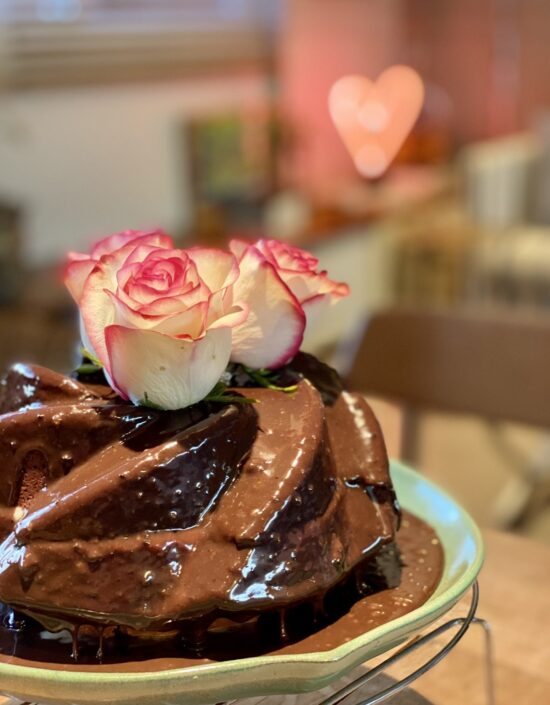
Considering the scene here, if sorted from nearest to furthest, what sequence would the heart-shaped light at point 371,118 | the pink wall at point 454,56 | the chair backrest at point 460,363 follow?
the chair backrest at point 460,363 → the heart-shaped light at point 371,118 → the pink wall at point 454,56

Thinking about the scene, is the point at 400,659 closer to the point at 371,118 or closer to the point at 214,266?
the point at 214,266

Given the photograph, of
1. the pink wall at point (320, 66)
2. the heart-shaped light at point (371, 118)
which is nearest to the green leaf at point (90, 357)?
the pink wall at point (320, 66)

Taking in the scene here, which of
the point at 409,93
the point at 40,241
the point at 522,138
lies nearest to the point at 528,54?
the point at 522,138

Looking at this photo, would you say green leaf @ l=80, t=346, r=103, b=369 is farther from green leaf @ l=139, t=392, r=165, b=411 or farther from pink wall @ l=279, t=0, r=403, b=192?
pink wall @ l=279, t=0, r=403, b=192

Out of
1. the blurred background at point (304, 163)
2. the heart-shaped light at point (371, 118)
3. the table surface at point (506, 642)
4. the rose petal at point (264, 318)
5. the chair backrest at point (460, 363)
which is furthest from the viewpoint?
the heart-shaped light at point (371, 118)

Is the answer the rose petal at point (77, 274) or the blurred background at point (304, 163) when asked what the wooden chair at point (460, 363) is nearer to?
the blurred background at point (304, 163)

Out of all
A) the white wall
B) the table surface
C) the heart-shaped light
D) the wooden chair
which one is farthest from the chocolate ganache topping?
the heart-shaped light
